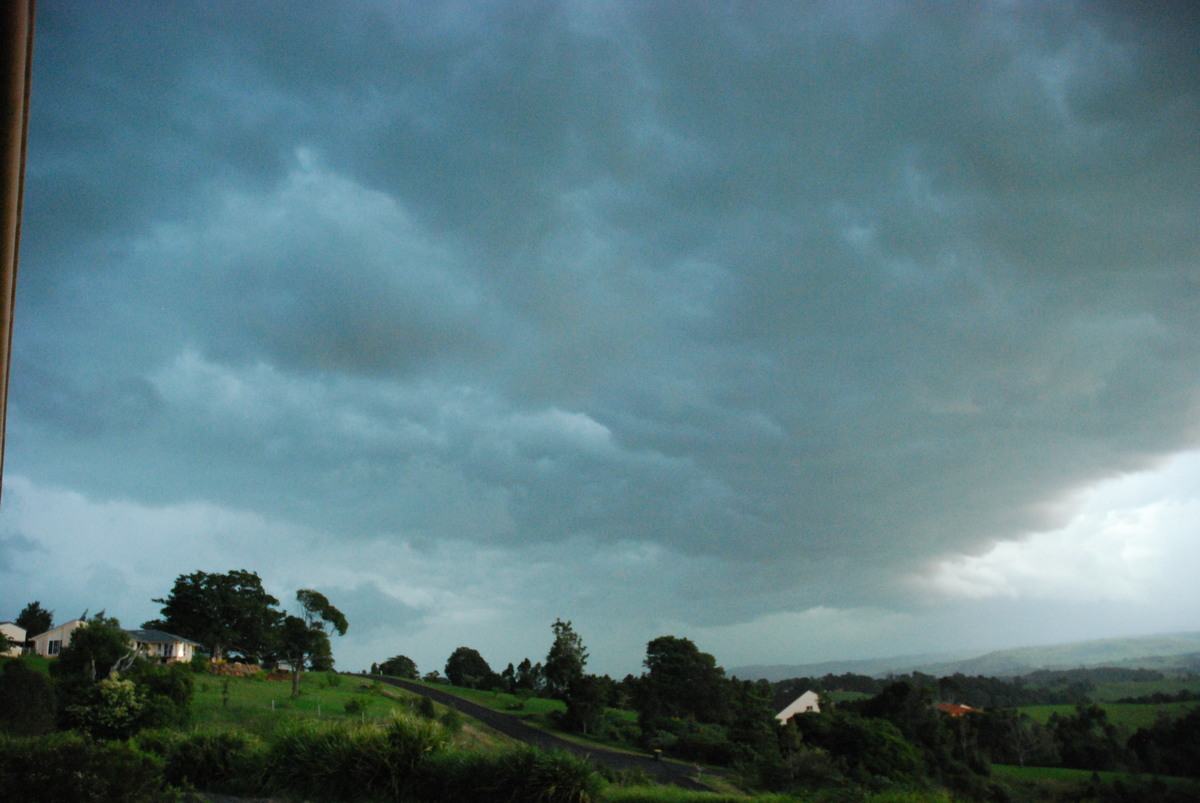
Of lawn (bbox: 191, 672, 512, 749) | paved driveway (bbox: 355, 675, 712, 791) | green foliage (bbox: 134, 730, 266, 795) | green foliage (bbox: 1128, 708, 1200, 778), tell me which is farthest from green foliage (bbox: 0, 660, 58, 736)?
green foliage (bbox: 1128, 708, 1200, 778)

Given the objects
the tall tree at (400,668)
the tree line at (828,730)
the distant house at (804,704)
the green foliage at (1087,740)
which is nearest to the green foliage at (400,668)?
the tall tree at (400,668)

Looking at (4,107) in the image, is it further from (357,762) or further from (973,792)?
(973,792)

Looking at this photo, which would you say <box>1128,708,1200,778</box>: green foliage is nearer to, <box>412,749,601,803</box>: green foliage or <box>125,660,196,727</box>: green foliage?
<box>412,749,601,803</box>: green foliage

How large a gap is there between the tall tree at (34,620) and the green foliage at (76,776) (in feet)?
301

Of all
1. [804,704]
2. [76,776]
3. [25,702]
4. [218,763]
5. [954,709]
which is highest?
[76,776]

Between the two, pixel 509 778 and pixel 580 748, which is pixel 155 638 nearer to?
pixel 580 748

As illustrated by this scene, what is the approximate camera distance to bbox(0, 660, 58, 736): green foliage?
21.4m

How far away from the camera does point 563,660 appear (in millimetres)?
58969

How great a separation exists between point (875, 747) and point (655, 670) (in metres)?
22.2

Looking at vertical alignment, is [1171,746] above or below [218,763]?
below

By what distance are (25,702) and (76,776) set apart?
16.5 meters

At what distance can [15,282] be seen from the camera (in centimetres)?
270

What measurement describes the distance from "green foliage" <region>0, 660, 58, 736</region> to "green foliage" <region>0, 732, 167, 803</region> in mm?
13571

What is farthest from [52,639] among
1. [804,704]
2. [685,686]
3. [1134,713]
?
[1134,713]
